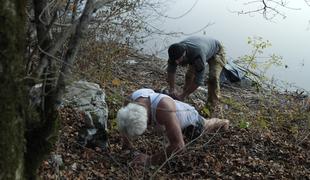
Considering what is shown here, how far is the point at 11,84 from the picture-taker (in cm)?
268

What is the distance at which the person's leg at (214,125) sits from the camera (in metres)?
5.72

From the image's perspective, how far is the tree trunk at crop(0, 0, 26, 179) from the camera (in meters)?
2.61

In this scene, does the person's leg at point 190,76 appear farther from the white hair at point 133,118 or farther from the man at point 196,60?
the white hair at point 133,118

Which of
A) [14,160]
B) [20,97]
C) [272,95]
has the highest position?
[20,97]

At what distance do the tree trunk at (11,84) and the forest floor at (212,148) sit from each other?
650 mm

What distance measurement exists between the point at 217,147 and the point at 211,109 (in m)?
1.37

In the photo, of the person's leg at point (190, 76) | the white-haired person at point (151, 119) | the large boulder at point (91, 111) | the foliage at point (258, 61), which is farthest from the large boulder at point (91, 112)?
the foliage at point (258, 61)

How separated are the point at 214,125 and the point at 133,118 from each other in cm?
165

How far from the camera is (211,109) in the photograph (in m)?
7.27

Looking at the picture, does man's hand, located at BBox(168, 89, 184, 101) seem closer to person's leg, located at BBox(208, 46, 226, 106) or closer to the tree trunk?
person's leg, located at BBox(208, 46, 226, 106)

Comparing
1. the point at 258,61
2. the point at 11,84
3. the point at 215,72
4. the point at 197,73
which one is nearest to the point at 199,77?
the point at 197,73

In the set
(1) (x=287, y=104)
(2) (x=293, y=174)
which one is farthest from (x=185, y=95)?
(1) (x=287, y=104)

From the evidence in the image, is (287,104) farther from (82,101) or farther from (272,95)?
(82,101)

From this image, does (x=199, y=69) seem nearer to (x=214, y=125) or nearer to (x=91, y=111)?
(x=214, y=125)
